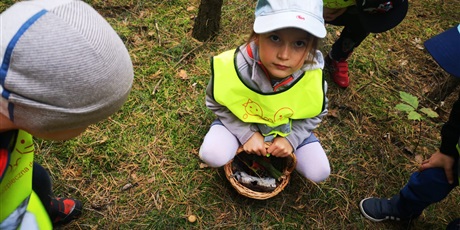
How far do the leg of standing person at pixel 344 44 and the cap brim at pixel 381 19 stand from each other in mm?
180

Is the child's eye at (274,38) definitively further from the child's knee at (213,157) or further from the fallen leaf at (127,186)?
the fallen leaf at (127,186)

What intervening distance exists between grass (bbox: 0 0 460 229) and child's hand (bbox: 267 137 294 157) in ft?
1.32

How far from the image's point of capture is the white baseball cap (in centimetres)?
155

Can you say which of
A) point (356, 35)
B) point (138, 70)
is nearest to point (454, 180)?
point (356, 35)

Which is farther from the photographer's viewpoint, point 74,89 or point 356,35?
point 356,35

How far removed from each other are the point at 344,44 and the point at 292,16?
1.40 m

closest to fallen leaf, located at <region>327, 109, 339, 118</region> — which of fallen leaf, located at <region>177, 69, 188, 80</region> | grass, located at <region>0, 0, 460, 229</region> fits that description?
grass, located at <region>0, 0, 460, 229</region>

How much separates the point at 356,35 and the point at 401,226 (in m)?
1.44

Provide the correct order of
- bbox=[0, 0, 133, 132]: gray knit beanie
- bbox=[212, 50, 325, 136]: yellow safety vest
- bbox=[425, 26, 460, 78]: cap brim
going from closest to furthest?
bbox=[0, 0, 133, 132]: gray knit beanie → bbox=[425, 26, 460, 78]: cap brim → bbox=[212, 50, 325, 136]: yellow safety vest

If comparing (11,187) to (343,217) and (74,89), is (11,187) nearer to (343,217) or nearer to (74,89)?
(74,89)

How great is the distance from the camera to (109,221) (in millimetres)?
1996

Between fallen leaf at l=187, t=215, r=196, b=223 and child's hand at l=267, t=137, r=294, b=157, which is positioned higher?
child's hand at l=267, t=137, r=294, b=157

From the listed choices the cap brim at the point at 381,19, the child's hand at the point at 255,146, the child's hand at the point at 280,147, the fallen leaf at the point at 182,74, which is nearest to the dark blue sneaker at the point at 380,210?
the child's hand at the point at 280,147

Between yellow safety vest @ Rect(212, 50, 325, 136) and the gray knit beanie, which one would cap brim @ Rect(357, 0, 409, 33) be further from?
the gray knit beanie
